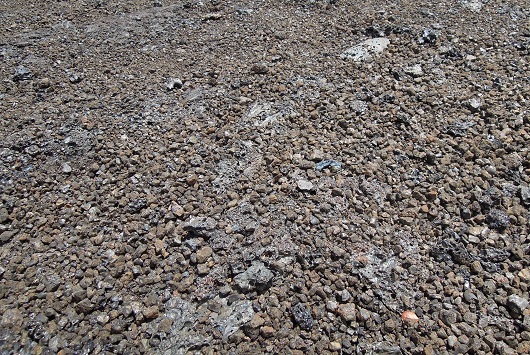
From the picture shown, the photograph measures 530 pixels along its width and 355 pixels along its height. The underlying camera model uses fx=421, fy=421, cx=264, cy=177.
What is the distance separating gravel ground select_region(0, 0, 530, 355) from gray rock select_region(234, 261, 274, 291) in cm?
2

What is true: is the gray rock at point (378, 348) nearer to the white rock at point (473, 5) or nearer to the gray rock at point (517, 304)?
the gray rock at point (517, 304)

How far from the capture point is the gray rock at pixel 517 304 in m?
3.16

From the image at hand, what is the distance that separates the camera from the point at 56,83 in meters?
5.75

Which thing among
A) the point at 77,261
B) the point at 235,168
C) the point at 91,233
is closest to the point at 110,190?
the point at 91,233

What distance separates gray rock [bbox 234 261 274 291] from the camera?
3.35m

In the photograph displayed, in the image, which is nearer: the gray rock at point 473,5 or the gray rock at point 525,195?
the gray rock at point 525,195

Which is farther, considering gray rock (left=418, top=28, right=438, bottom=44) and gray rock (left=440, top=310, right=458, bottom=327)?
gray rock (left=418, top=28, right=438, bottom=44)

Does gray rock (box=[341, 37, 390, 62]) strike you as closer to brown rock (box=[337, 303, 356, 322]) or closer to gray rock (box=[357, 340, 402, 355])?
brown rock (box=[337, 303, 356, 322])

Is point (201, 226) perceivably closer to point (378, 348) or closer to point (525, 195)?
point (378, 348)

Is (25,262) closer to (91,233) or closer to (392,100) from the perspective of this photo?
(91,233)

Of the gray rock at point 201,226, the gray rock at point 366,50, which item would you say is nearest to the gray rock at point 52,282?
the gray rock at point 201,226

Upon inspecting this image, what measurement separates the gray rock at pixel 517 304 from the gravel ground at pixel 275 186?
0.01m

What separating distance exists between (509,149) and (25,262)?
4759mm

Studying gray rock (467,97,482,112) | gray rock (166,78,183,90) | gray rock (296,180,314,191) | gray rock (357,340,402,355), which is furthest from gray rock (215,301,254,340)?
gray rock (467,97,482,112)
